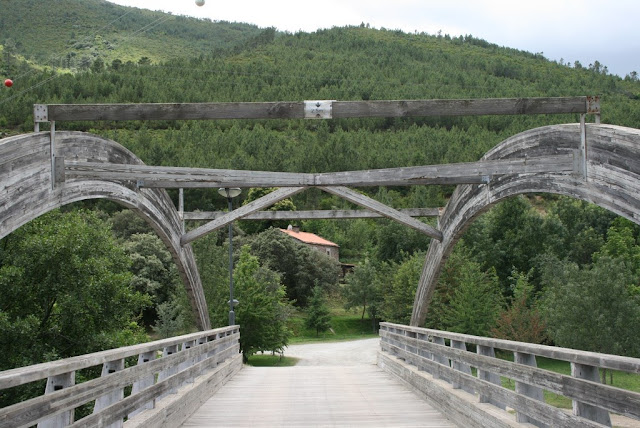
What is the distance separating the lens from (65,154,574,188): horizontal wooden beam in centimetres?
795

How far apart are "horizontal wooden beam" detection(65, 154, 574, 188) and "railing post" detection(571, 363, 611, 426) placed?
3.80 m

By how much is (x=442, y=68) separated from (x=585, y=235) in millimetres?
78265

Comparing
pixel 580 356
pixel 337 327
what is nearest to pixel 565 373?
pixel 580 356

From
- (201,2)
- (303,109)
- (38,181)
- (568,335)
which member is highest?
(201,2)

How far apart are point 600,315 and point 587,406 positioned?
2251 cm

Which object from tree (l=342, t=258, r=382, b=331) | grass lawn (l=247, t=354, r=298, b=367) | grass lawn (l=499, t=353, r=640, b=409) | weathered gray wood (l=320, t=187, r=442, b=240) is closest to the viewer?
weathered gray wood (l=320, t=187, r=442, b=240)

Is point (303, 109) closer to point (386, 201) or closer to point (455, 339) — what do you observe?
point (455, 339)

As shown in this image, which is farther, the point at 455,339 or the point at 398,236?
the point at 398,236

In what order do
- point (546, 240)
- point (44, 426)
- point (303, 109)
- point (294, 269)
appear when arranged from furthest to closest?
point (294, 269)
point (546, 240)
point (303, 109)
point (44, 426)

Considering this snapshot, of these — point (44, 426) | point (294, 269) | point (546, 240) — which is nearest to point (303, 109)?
point (44, 426)

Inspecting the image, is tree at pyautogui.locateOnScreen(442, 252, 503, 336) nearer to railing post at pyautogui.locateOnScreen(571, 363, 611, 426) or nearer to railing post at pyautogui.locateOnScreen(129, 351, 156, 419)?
railing post at pyautogui.locateOnScreen(129, 351, 156, 419)

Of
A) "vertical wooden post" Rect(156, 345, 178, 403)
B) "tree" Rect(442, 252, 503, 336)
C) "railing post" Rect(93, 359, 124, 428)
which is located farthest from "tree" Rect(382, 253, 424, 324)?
"railing post" Rect(93, 359, 124, 428)

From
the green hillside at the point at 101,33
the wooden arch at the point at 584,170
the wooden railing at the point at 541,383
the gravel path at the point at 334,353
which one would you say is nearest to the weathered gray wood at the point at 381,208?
the wooden arch at the point at 584,170

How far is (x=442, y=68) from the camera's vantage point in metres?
119
